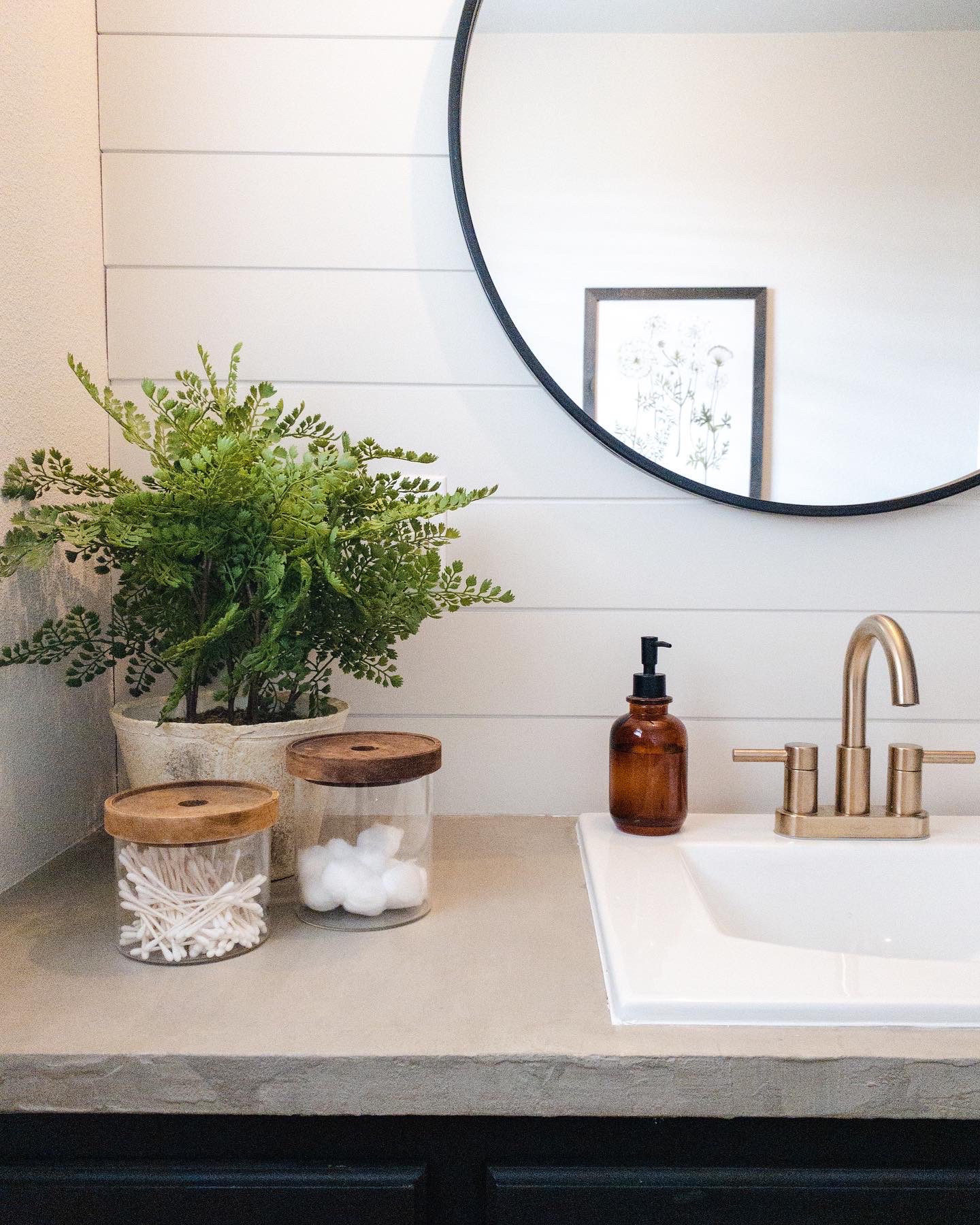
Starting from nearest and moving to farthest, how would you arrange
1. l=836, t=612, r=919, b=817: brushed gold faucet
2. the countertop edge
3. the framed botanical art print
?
1. the countertop edge
2. l=836, t=612, r=919, b=817: brushed gold faucet
3. the framed botanical art print

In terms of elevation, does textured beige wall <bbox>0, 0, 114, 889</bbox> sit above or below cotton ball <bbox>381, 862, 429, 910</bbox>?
above

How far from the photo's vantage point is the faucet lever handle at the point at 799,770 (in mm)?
987

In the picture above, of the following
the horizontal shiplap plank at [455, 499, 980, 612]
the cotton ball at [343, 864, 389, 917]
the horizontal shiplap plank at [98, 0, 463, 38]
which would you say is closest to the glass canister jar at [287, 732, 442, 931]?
the cotton ball at [343, 864, 389, 917]

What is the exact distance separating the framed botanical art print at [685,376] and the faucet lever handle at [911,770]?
1.04ft

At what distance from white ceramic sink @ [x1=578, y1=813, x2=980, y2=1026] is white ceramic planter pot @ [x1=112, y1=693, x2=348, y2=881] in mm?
298

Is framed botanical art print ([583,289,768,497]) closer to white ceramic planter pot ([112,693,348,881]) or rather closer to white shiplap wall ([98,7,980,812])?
white shiplap wall ([98,7,980,812])

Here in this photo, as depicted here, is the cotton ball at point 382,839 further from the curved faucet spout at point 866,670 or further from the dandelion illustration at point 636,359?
the dandelion illustration at point 636,359

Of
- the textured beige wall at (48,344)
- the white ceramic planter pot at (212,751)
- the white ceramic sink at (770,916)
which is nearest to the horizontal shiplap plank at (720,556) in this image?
the white ceramic sink at (770,916)

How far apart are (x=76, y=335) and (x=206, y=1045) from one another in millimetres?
749

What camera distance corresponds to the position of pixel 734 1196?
606mm

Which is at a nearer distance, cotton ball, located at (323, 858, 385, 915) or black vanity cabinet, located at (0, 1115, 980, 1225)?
black vanity cabinet, located at (0, 1115, 980, 1225)

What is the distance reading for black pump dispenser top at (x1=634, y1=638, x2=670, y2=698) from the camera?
0.96m

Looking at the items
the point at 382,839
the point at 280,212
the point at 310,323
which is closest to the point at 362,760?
the point at 382,839

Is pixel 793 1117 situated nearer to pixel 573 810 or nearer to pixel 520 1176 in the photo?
pixel 520 1176
